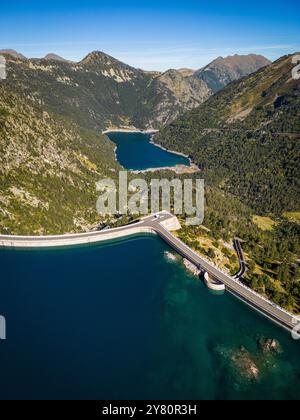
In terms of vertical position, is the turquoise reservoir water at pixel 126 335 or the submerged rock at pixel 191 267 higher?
the submerged rock at pixel 191 267

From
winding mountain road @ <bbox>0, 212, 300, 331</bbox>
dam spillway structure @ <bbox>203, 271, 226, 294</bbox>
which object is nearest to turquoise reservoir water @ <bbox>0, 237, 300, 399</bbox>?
dam spillway structure @ <bbox>203, 271, 226, 294</bbox>

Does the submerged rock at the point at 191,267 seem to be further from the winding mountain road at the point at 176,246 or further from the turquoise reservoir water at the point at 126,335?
the turquoise reservoir water at the point at 126,335

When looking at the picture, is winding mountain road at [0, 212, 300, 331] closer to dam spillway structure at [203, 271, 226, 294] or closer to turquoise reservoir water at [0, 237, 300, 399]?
dam spillway structure at [203, 271, 226, 294]

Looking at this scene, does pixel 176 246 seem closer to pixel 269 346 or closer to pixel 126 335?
pixel 126 335

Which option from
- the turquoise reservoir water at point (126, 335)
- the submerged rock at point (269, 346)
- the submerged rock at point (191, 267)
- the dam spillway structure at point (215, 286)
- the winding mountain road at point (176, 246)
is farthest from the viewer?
the submerged rock at point (191, 267)

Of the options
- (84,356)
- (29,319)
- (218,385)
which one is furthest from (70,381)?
(218,385)

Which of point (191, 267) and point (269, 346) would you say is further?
point (191, 267)

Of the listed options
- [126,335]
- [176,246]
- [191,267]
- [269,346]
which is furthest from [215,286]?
[126,335]

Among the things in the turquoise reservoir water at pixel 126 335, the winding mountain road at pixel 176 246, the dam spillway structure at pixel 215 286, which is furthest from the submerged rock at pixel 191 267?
the dam spillway structure at pixel 215 286
